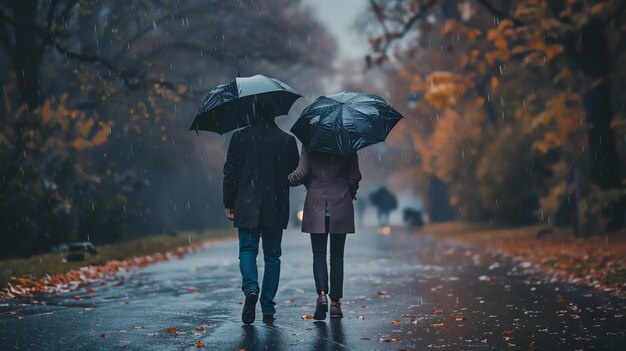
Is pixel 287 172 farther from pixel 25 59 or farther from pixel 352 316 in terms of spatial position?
pixel 25 59

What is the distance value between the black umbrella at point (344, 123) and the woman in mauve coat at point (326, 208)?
21cm

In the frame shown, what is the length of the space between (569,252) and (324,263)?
9092 mm

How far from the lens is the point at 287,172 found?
857 cm

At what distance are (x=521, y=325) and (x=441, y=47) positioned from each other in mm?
27352

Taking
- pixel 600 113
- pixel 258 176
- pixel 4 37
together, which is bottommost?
pixel 258 176

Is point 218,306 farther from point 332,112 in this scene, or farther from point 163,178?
point 163,178

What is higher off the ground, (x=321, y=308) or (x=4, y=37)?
(x=4, y=37)

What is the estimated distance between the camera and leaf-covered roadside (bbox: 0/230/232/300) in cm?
1152

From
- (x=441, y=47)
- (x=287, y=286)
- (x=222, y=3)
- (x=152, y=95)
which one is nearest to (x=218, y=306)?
(x=287, y=286)

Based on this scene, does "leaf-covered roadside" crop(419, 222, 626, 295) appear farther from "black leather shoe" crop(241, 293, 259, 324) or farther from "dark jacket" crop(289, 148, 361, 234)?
"black leather shoe" crop(241, 293, 259, 324)

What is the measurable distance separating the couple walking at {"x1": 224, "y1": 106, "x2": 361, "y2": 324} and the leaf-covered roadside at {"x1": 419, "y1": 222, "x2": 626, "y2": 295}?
3.69 m

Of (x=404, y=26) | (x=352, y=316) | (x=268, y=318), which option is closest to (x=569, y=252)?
(x=404, y=26)

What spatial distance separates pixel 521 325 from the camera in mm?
7984

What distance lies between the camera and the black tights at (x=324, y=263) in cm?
848
